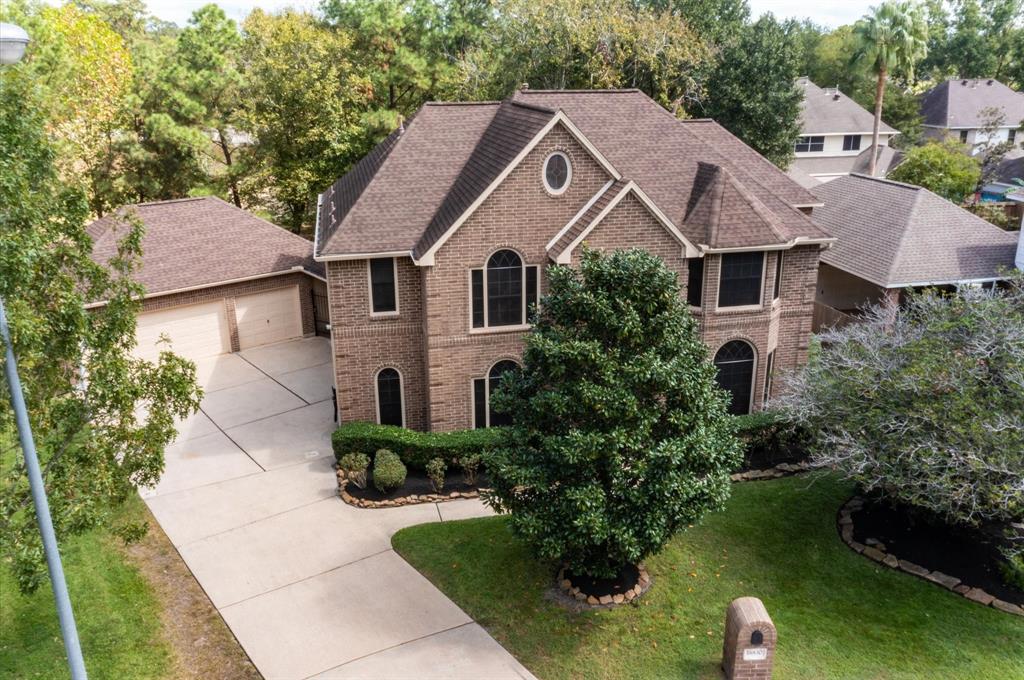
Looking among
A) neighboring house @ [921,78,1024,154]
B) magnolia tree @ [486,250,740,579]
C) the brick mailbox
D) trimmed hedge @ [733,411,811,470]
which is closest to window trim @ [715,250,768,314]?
trimmed hedge @ [733,411,811,470]

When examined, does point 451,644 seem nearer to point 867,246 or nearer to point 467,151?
point 467,151

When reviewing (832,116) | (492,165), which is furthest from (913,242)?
(832,116)

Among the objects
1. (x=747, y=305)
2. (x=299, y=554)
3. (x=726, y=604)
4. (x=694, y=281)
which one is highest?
(x=694, y=281)

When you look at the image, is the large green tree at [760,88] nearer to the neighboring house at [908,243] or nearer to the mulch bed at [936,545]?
the neighboring house at [908,243]

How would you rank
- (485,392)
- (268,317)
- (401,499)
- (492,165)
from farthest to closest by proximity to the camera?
(268,317) → (485,392) → (492,165) → (401,499)

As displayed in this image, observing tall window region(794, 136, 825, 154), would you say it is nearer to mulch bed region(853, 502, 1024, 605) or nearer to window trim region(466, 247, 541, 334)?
window trim region(466, 247, 541, 334)

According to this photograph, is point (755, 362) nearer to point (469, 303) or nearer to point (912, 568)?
point (912, 568)
